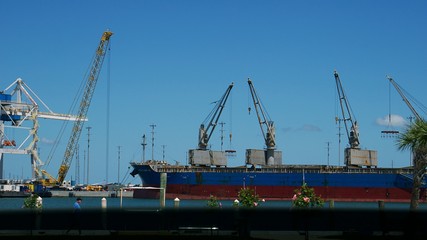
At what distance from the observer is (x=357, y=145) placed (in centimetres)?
12456

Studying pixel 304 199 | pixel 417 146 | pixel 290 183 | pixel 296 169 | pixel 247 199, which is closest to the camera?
pixel 417 146

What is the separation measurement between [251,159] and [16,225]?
108m

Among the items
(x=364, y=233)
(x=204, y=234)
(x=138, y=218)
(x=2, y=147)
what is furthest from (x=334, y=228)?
(x=2, y=147)

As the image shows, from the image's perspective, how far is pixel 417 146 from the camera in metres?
26.4

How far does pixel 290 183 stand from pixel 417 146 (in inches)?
3254

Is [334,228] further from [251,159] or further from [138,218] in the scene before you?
[251,159]

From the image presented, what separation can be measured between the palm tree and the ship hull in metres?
79.2

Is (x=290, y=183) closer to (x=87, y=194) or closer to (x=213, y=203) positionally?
(x=87, y=194)

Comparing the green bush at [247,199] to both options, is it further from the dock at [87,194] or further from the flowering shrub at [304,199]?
the dock at [87,194]

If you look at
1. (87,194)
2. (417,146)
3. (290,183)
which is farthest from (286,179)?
(417,146)

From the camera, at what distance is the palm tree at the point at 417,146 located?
85.6 feet

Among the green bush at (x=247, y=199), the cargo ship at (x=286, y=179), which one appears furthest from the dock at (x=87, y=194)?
the green bush at (x=247, y=199)

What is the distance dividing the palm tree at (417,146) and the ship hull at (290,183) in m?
79.2

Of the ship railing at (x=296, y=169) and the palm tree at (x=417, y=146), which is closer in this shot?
the palm tree at (x=417, y=146)
